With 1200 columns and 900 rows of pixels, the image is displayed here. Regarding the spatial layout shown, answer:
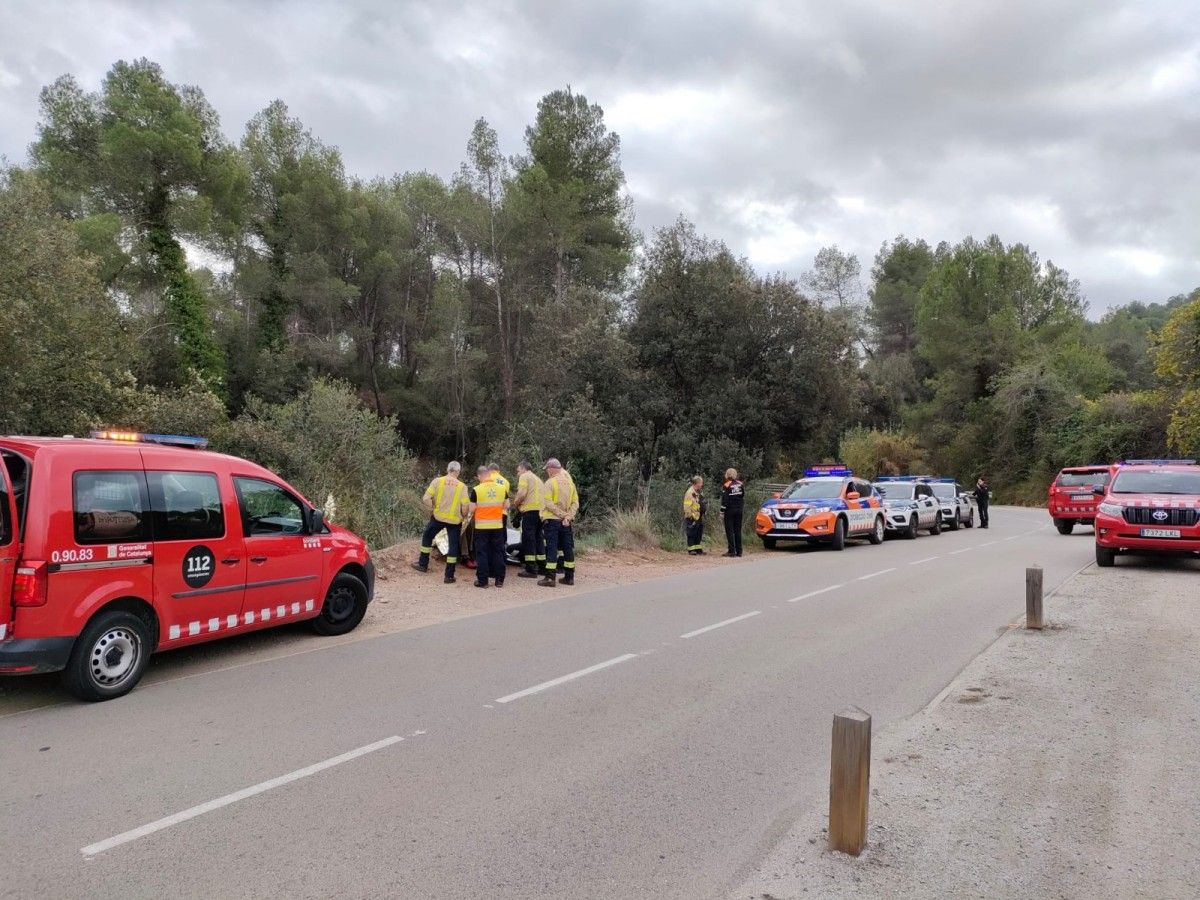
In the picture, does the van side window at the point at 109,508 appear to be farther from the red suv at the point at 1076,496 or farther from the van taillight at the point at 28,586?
the red suv at the point at 1076,496

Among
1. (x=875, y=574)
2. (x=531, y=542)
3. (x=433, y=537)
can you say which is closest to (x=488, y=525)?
(x=433, y=537)

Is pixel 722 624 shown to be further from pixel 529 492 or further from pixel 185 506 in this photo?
pixel 185 506

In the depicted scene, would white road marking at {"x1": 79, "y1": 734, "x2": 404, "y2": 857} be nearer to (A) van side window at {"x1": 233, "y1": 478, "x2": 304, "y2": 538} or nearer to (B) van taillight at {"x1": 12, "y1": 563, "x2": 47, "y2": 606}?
(B) van taillight at {"x1": 12, "y1": 563, "x2": 47, "y2": 606}

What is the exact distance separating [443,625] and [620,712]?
389 cm

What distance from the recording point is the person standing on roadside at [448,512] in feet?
40.2

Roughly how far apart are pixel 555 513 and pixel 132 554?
6.62 metres

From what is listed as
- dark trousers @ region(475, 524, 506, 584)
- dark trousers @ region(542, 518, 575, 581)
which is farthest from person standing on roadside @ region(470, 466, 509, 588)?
dark trousers @ region(542, 518, 575, 581)

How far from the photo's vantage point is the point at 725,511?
57.9 feet

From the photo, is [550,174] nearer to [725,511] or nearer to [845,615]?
[725,511]

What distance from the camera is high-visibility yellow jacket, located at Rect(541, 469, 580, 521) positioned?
12180mm

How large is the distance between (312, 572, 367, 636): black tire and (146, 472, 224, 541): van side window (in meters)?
1.73

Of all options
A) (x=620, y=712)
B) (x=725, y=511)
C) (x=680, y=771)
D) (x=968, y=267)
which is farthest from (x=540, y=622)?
(x=968, y=267)

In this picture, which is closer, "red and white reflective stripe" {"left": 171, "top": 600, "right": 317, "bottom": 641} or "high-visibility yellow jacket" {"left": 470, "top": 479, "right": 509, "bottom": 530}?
"red and white reflective stripe" {"left": 171, "top": 600, "right": 317, "bottom": 641}

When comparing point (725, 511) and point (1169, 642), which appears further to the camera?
point (725, 511)
